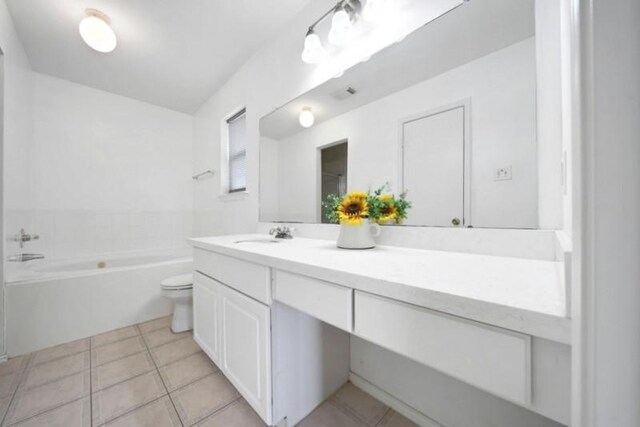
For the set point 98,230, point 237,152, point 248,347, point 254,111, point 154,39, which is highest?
point 154,39

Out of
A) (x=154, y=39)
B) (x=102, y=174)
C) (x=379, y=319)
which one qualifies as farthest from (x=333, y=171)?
(x=102, y=174)

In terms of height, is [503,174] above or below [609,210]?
above

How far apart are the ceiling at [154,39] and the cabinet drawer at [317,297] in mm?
1780

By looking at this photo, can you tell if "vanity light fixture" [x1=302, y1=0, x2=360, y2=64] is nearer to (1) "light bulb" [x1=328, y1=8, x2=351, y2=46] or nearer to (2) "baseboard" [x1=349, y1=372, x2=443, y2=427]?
(1) "light bulb" [x1=328, y1=8, x2=351, y2=46]

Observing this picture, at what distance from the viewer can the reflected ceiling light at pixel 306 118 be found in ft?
4.87

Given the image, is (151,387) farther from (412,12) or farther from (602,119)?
(412,12)

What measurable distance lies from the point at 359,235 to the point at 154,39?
7.18 ft

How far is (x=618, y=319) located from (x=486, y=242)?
Result: 2.18 feet

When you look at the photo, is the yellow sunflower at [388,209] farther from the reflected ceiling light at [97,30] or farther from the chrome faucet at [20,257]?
the chrome faucet at [20,257]

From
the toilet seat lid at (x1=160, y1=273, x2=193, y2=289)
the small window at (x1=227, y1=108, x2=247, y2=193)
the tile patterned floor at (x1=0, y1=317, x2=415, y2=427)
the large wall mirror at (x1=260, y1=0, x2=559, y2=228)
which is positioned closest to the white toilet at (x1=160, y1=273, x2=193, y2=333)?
the toilet seat lid at (x1=160, y1=273, x2=193, y2=289)

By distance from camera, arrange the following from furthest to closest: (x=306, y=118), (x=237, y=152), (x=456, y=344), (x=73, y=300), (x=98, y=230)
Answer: (x=98, y=230), (x=237, y=152), (x=73, y=300), (x=306, y=118), (x=456, y=344)

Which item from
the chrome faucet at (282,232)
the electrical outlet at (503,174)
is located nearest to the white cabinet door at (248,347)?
the chrome faucet at (282,232)

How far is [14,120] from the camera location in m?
1.67

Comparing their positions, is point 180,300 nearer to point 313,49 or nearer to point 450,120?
point 313,49
